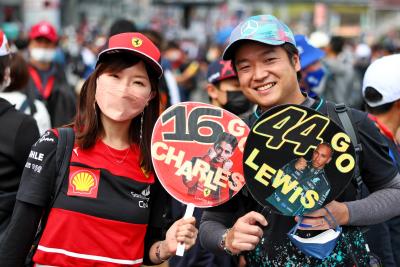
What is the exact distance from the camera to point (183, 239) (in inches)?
107

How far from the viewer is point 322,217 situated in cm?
269

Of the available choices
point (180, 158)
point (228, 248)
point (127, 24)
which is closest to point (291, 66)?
point (180, 158)

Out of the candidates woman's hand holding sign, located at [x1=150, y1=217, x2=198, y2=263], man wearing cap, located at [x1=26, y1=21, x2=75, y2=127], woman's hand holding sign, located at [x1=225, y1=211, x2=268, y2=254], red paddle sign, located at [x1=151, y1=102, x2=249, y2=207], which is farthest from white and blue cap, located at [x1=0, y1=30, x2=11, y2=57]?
man wearing cap, located at [x1=26, y1=21, x2=75, y2=127]

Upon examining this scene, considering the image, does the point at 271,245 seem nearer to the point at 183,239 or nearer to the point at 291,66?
the point at 183,239

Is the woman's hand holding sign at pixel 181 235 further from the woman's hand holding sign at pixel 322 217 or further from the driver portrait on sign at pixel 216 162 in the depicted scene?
the woman's hand holding sign at pixel 322 217

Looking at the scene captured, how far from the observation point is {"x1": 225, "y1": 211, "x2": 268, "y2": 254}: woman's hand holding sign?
104 inches

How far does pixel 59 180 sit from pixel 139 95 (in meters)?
0.51

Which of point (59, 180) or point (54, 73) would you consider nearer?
point (59, 180)

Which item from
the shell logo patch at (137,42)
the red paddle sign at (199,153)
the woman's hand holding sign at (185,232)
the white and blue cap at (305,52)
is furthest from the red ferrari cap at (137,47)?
the white and blue cap at (305,52)

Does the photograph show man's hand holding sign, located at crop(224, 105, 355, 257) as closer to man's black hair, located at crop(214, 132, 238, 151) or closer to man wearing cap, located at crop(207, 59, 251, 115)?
man's black hair, located at crop(214, 132, 238, 151)

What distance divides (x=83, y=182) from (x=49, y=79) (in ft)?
16.9

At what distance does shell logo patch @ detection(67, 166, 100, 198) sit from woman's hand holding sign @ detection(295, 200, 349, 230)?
0.88 meters

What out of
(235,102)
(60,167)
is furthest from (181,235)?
(235,102)

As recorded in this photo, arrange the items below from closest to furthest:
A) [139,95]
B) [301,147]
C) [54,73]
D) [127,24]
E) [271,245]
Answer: [301,147], [271,245], [139,95], [127,24], [54,73]
